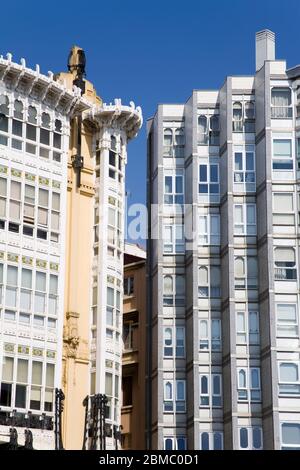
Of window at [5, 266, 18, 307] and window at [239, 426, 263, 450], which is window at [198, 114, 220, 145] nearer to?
window at [239, 426, 263, 450]

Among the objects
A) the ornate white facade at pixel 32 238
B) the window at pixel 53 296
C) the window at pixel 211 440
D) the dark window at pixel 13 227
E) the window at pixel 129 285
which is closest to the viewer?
the ornate white facade at pixel 32 238

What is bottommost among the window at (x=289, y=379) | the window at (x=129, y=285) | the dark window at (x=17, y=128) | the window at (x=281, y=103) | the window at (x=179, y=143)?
the window at (x=289, y=379)

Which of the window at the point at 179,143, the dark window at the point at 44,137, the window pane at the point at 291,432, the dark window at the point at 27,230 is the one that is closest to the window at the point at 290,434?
the window pane at the point at 291,432

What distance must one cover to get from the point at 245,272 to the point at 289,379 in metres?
6.01

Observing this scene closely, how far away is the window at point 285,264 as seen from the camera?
62250mm

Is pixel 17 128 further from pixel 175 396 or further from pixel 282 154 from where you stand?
pixel 175 396

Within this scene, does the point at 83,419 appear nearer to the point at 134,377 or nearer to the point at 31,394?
the point at 31,394

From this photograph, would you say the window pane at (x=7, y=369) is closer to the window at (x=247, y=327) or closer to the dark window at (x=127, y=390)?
the window at (x=247, y=327)

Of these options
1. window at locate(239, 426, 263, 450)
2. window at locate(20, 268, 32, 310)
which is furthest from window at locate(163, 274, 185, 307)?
window at locate(20, 268, 32, 310)

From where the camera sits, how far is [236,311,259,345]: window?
6197 cm

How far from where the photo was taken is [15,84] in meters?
57.2

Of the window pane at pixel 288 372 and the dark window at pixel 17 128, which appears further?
the window pane at pixel 288 372

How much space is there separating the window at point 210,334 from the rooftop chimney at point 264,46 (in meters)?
14.3

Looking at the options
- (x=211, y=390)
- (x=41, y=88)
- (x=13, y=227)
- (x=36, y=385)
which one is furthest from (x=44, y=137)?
(x=211, y=390)
